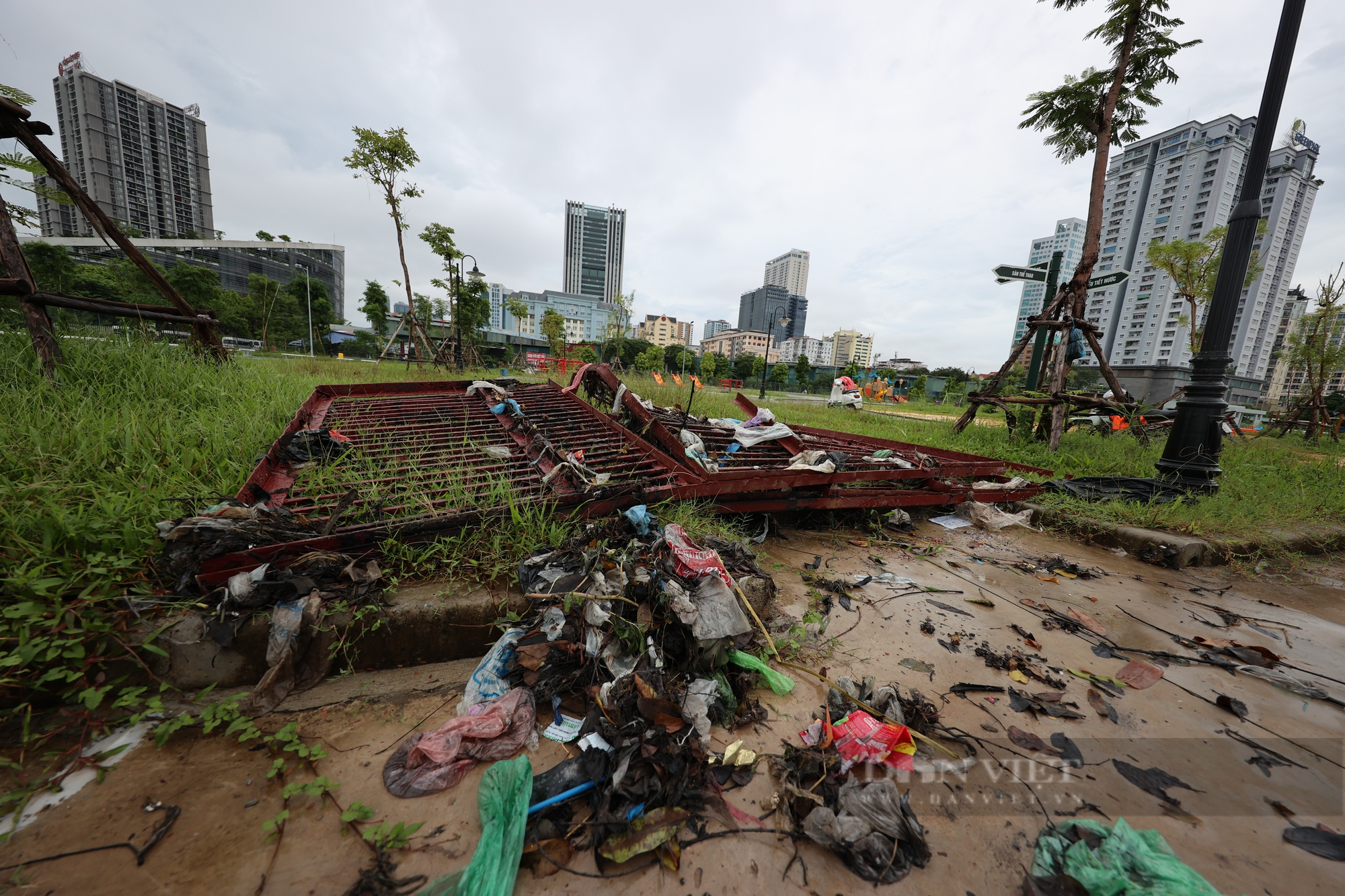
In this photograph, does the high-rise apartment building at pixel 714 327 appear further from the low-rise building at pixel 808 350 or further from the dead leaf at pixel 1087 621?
the dead leaf at pixel 1087 621

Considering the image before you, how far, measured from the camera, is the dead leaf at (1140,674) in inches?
71.2

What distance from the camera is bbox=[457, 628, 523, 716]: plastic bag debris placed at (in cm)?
154

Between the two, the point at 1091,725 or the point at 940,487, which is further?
the point at 940,487

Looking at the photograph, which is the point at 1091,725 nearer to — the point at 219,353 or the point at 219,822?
the point at 219,822

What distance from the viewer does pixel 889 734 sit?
142 cm

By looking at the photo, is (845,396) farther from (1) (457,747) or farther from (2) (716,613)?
(1) (457,747)

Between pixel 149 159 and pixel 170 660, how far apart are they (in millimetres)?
64944

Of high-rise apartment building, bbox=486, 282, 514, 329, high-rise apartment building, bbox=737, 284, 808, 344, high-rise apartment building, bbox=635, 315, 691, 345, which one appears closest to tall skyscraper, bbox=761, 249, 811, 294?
high-rise apartment building, bbox=737, 284, 808, 344

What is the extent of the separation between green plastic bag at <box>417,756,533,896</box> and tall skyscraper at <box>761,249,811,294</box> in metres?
92.8

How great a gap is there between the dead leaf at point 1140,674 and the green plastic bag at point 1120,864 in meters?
0.87

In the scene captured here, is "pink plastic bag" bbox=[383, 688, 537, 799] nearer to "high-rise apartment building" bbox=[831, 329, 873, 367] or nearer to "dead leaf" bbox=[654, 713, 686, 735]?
"dead leaf" bbox=[654, 713, 686, 735]

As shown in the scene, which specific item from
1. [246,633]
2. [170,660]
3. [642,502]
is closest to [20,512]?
[170,660]

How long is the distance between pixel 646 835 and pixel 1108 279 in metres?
7.53

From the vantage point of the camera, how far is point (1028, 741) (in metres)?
1.49
